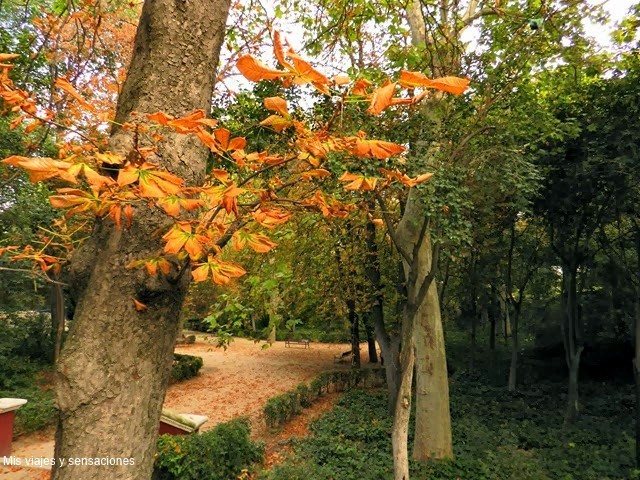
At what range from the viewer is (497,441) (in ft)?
28.1

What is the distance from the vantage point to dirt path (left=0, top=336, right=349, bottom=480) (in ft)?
27.6

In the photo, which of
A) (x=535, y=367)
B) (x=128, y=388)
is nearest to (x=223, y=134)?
(x=128, y=388)

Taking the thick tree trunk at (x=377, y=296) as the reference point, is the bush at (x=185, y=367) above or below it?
below

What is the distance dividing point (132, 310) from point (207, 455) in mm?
6562

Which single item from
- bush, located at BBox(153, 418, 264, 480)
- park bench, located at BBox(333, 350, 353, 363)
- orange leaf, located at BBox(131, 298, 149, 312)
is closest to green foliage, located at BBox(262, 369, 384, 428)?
bush, located at BBox(153, 418, 264, 480)

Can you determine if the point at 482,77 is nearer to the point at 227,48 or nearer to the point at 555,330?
the point at 227,48

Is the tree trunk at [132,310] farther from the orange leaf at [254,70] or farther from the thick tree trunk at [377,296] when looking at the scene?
the thick tree trunk at [377,296]

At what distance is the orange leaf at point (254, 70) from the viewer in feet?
2.55

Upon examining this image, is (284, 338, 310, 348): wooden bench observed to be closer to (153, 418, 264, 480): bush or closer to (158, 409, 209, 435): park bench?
(153, 418, 264, 480): bush

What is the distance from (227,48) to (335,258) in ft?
15.3

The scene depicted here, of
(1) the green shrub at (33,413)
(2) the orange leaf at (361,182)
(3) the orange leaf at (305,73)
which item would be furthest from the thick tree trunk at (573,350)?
(1) the green shrub at (33,413)

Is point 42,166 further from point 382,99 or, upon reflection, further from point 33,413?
point 33,413

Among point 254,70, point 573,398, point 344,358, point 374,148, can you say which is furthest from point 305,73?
point 344,358

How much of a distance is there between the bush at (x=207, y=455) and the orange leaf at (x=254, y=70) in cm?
681
